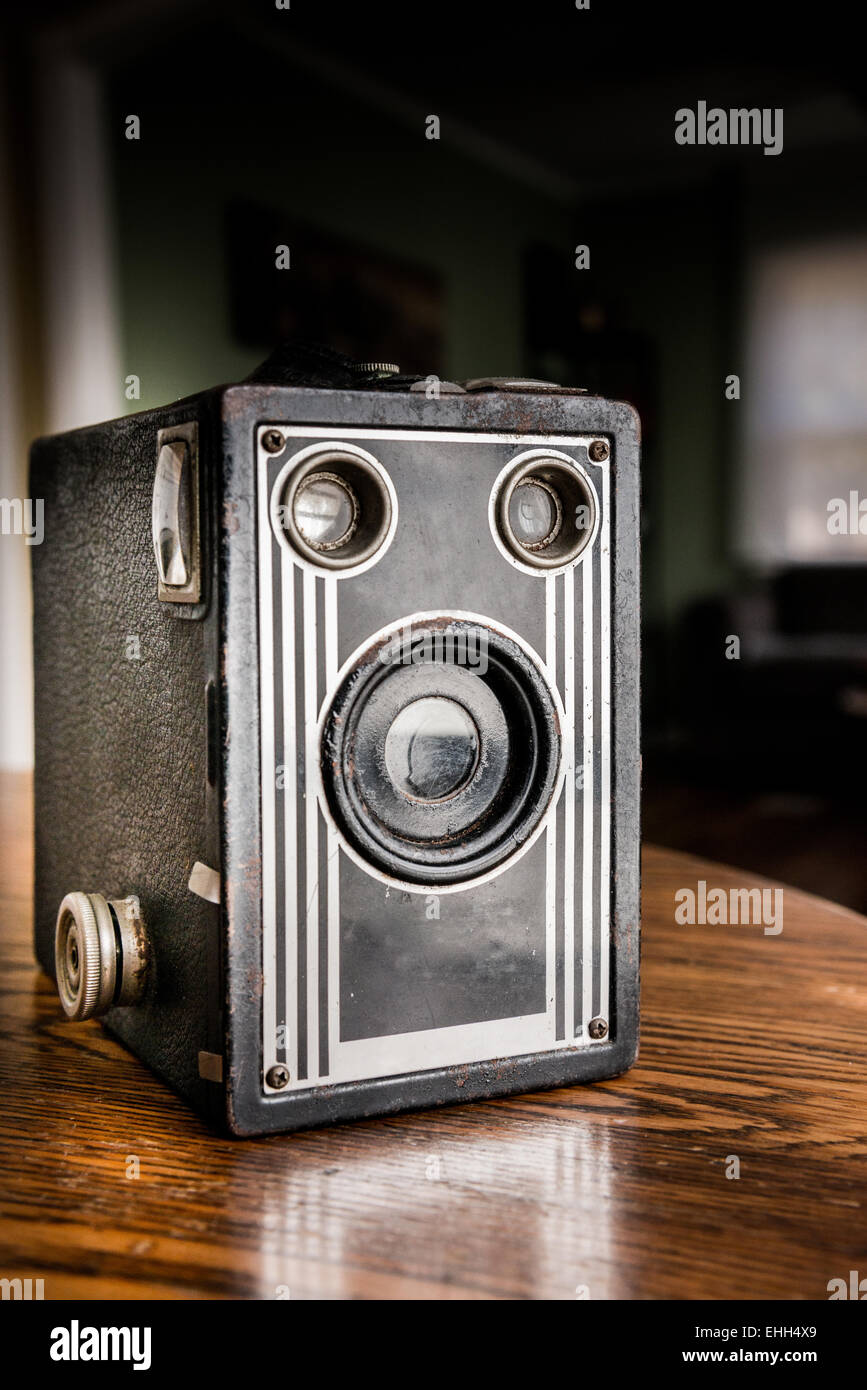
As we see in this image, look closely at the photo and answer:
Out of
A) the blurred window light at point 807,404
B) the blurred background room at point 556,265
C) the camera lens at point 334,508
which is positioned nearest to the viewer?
the camera lens at point 334,508

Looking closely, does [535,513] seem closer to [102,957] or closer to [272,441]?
[272,441]

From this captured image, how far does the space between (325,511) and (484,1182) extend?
0.87 ft

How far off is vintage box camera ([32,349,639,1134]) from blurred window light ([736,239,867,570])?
507cm

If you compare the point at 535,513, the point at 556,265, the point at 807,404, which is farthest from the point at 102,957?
the point at 807,404

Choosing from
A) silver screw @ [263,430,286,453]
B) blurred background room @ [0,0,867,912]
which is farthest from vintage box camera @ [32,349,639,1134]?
blurred background room @ [0,0,867,912]

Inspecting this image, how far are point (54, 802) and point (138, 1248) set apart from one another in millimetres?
357

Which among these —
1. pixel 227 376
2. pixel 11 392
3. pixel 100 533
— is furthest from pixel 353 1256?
pixel 227 376

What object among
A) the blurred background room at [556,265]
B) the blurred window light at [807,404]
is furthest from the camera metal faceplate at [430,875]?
the blurred window light at [807,404]

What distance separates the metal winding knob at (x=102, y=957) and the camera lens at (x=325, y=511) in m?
0.19

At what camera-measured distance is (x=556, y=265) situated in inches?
216

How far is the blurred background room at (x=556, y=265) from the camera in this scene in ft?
11.0

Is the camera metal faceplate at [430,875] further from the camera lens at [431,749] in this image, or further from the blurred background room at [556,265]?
the blurred background room at [556,265]

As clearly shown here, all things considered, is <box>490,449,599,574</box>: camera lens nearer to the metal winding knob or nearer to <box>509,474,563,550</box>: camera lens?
<box>509,474,563,550</box>: camera lens

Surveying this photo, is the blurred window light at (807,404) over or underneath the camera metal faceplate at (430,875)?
over
